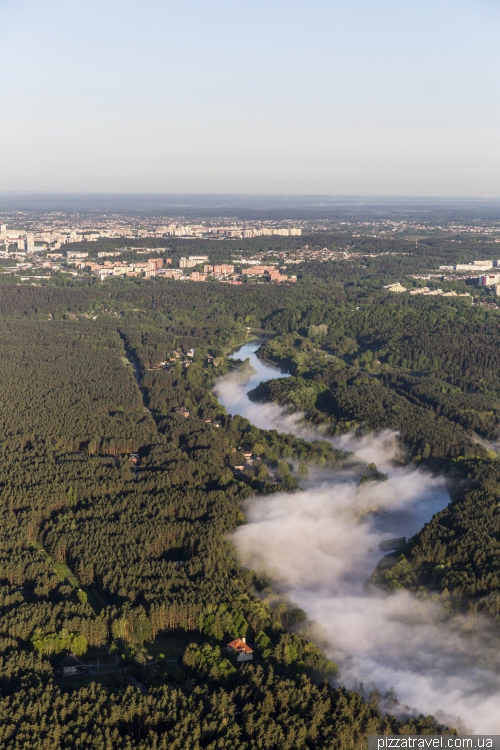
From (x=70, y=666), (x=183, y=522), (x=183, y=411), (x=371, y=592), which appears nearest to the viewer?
(x=70, y=666)

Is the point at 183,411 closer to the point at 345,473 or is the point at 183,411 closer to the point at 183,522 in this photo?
the point at 345,473

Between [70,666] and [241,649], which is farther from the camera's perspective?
[241,649]

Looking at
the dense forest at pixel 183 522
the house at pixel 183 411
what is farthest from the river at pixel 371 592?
the house at pixel 183 411

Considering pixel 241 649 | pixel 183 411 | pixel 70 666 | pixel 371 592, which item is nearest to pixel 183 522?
pixel 371 592

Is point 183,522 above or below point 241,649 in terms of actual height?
above

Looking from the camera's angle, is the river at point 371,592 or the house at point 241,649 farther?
the house at point 241,649

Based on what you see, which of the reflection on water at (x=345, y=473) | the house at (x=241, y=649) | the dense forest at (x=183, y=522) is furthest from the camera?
the reflection on water at (x=345, y=473)

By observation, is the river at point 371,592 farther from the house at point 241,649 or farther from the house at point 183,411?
the house at point 183,411

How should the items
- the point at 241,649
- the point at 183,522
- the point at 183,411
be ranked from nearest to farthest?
the point at 241,649 < the point at 183,522 < the point at 183,411
